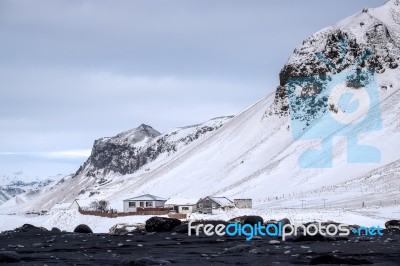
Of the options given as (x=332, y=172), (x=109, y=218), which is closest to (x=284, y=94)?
(x=332, y=172)

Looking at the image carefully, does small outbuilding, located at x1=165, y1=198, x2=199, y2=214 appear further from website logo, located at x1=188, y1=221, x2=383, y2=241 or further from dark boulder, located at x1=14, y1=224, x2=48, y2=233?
website logo, located at x1=188, y1=221, x2=383, y2=241

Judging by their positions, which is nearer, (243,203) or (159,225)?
(159,225)

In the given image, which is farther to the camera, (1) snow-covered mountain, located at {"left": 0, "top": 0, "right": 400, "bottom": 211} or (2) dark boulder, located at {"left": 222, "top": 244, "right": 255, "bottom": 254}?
(1) snow-covered mountain, located at {"left": 0, "top": 0, "right": 400, "bottom": 211}

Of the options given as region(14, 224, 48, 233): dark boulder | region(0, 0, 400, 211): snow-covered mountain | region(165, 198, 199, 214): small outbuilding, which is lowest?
region(14, 224, 48, 233): dark boulder

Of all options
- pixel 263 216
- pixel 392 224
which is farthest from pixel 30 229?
pixel 392 224

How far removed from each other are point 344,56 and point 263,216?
135063 millimetres

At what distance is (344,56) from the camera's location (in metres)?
180

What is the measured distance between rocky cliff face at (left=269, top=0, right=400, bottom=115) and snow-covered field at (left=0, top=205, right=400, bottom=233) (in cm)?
11181

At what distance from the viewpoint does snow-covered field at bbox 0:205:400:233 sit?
53.2m

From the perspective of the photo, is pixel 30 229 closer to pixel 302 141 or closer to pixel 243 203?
pixel 243 203

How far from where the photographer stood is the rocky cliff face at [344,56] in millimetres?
177000

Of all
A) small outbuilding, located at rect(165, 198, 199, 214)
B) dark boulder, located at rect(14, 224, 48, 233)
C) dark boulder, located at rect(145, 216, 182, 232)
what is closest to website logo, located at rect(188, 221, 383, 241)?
dark boulder, located at rect(145, 216, 182, 232)

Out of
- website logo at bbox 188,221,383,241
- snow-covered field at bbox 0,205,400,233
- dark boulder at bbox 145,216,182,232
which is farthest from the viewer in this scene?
snow-covered field at bbox 0,205,400,233

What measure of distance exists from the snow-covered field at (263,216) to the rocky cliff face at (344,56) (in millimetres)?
111811
